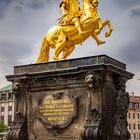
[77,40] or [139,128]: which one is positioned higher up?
[77,40]

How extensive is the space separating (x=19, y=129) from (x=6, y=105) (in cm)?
7437

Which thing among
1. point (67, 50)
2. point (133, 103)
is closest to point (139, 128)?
point (133, 103)

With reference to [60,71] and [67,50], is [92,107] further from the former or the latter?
[67,50]

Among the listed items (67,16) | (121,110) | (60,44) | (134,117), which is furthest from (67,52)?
(134,117)

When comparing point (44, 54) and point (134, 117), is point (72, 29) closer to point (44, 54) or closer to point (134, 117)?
point (44, 54)

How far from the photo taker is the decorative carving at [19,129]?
18719 millimetres

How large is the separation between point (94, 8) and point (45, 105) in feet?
18.1

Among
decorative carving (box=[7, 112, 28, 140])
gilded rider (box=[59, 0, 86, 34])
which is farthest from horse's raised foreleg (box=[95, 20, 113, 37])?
decorative carving (box=[7, 112, 28, 140])

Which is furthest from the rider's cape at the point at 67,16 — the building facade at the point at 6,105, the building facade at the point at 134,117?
the building facade at the point at 134,117

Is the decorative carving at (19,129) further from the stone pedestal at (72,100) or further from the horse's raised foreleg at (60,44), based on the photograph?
the horse's raised foreleg at (60,44)

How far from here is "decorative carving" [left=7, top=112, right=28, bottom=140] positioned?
18719 mm

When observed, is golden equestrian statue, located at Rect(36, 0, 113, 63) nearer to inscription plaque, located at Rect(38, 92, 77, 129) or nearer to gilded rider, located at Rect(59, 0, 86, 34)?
gilded rider, located at Rect(59, 0, 86, 34)

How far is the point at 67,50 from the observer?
20.5 metres

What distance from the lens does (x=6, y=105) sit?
91.9 metres
